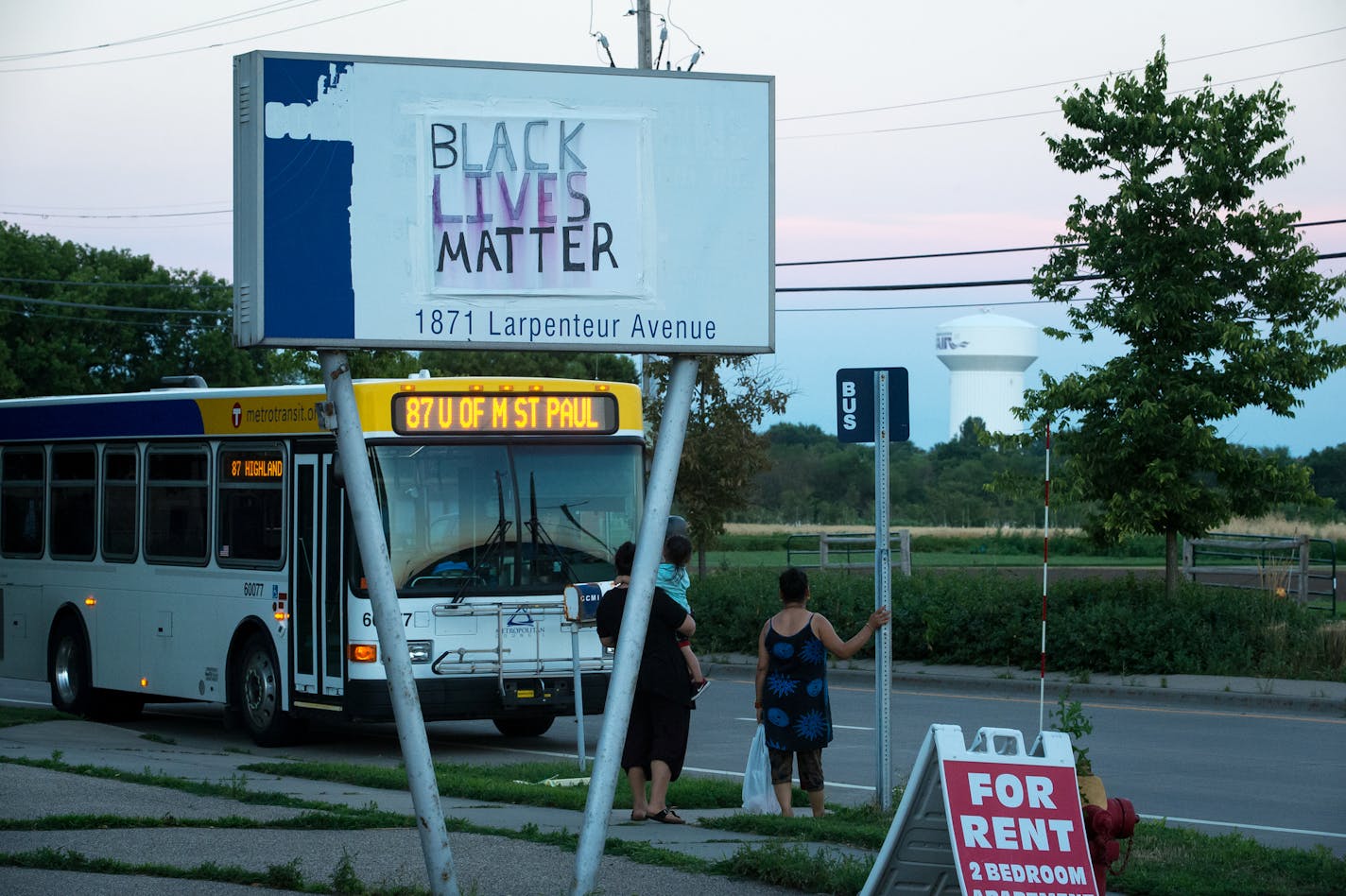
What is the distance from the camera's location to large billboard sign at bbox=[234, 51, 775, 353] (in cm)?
686

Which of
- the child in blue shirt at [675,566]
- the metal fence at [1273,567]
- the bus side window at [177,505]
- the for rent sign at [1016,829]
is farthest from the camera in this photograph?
the metal fence at [1273,567]

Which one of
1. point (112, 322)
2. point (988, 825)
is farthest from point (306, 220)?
point (112, 322)

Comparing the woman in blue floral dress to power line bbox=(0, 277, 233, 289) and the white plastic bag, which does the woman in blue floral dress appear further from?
power line bbox=(0, 277, 233, 289)

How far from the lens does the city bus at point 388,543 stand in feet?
47.8

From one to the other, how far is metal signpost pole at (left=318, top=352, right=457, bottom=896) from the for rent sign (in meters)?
2.04

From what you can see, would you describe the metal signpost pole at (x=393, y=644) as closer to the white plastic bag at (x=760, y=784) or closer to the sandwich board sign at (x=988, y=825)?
the sandwich board sign at (x=988, y=825)

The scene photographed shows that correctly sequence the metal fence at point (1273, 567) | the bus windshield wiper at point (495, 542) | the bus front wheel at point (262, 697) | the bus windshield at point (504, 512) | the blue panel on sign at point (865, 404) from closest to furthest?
the blue panel on sign at point (865, 404)
the bus windshield at point (504, 512)
the bus windshield wiper at point (495, 542)
the bus front wheel at point (262, 697)
the metal fence at point (1273, 567)

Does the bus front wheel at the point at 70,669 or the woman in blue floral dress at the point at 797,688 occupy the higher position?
the woman in blue floral dress at the point at 797,688

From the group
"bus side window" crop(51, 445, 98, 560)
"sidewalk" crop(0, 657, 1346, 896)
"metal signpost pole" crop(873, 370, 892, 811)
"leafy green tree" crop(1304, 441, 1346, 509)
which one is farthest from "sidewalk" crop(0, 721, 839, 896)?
"leafy green tree" crop(1304, 441, 1346, 509)

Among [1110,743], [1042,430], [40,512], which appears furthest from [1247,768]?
[40,512]

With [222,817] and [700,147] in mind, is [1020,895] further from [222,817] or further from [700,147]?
[222,817]

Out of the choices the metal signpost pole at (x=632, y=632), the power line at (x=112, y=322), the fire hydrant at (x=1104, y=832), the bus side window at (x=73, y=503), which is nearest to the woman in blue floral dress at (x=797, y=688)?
the metal signpost pole at (x=632, y=632)

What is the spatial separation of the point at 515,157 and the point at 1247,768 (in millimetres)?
9705

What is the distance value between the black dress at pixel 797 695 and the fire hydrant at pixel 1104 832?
3402 mm
